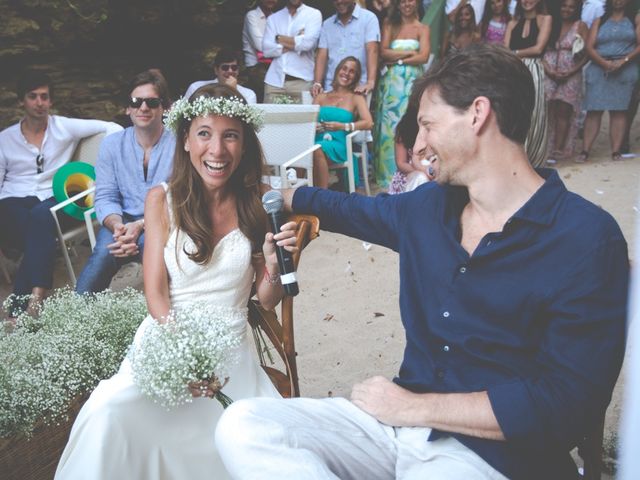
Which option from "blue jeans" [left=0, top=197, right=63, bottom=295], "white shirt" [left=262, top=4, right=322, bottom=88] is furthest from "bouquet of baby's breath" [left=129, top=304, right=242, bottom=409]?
"white shirt" [left=262, top=4, right=322, bottom=88]

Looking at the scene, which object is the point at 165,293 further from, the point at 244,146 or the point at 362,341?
the point at 362,341

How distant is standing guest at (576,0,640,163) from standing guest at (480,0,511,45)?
1136 mm

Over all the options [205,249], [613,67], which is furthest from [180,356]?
[613,67]

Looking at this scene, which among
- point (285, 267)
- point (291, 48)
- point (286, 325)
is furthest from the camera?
point (291, 48)

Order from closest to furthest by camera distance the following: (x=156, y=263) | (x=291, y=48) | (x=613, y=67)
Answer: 1. (x=156, y=263)
2. (x=291, y=48)
3. (x=613, y=67)

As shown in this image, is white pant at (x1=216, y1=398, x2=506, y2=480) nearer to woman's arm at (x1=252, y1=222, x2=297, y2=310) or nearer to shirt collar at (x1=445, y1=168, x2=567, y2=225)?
woman's arm at (x1=252, y1=222, x2=297, y2=310)

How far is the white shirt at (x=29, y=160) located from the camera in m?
5.31

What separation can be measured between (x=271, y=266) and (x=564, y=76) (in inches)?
277

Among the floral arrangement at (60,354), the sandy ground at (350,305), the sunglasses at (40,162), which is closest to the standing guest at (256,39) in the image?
the sandy ground at (350,305)

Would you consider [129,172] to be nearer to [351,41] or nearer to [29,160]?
[29,160]

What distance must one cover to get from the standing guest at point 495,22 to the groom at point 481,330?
673 centimetres

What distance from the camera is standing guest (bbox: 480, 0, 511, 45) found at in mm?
8177

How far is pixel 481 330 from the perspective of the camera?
1921mm

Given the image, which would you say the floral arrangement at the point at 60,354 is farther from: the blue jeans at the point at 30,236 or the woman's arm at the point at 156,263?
the blue jeans at the point at 30,236
